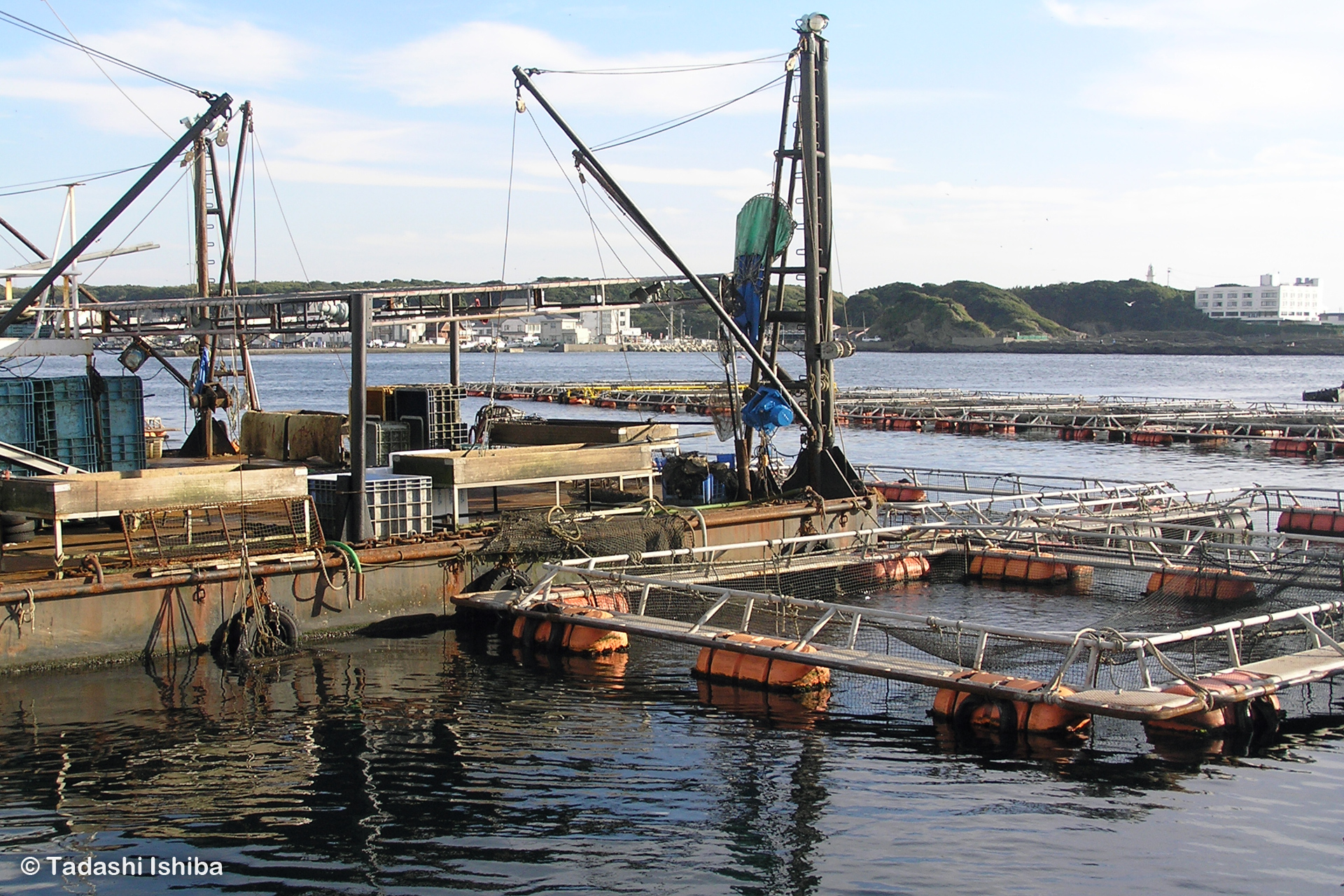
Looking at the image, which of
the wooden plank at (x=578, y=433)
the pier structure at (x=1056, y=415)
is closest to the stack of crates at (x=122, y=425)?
the wooden plank at (x=578, y=433)

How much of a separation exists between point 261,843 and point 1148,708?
32.8 feet

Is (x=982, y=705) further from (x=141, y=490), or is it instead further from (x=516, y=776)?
(x=141, y=490)

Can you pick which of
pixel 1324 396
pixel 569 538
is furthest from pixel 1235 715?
pixel 1324 396

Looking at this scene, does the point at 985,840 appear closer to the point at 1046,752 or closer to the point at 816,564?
the point at 1046,752

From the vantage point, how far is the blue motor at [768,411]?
26656mm

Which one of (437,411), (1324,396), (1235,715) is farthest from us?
(1324,396)

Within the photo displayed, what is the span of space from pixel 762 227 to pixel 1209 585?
1212 cm

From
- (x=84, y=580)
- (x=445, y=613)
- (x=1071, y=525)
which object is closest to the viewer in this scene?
(x=84, y=580)

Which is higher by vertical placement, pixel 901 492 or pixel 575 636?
pixel 901 492

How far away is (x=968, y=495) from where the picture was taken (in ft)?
133

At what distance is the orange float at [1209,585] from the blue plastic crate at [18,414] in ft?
71.7

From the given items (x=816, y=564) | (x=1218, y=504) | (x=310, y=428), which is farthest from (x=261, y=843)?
(x=1218, y=504)

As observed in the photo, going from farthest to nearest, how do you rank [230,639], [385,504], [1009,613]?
[1009,613], [385,504], [230,639]

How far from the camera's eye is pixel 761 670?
18.4 m
